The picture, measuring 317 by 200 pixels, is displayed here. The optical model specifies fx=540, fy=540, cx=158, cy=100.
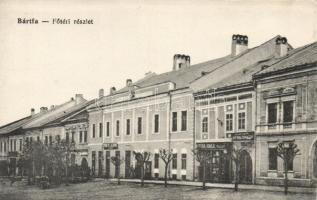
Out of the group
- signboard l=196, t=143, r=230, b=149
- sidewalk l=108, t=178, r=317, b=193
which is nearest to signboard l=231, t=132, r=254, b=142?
signboard l=196, t=143, r=230, b=149

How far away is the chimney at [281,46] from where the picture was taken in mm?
10297

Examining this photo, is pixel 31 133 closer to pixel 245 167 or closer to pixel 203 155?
pixel 203 155

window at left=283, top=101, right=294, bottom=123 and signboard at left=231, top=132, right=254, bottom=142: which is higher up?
window at left=283, top=101, right=294, bottom=123

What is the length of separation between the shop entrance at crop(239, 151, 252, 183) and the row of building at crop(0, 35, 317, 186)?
0.02 meters

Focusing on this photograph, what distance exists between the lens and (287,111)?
1050cm

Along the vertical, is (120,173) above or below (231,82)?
below

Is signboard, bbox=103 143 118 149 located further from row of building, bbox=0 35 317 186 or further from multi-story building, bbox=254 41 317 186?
multi-story building, bbox=254 41 317 186

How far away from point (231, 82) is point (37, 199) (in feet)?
16.6

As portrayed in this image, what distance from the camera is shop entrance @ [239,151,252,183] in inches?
468

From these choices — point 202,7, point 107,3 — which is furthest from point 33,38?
point 202,7

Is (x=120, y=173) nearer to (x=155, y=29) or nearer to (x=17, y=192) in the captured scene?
(x=17, y=192)

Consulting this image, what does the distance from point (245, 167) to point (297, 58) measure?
2900 mm

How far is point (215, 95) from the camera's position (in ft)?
40.4

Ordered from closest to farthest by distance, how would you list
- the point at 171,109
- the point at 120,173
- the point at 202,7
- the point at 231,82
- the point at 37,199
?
the point at 202,7
the point at 37,199
the point at 231,82
the point at 171,109
the point at 120,173
